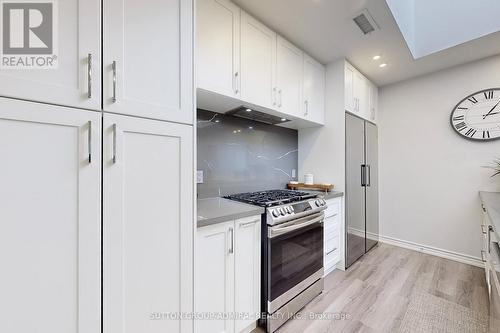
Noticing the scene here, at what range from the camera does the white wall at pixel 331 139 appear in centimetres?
244

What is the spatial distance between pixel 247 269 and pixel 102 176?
1083 mm

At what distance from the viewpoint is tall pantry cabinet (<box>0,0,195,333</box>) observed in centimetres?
67

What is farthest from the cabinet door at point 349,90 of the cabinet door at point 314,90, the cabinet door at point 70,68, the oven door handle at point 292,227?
the cabinet door at point 70,68

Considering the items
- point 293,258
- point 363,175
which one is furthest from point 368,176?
point 293,258

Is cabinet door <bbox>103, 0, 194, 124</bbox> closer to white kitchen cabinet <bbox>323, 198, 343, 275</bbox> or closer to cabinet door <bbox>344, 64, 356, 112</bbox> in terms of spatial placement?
white kitchen cabinet <bbox>323, 198, 343, 275</bbox>

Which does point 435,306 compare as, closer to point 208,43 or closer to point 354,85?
point 354,85

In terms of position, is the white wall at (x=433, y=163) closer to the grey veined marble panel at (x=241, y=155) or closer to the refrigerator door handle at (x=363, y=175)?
the refrigerator door handle at (x=363, y=175)

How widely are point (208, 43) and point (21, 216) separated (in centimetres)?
139

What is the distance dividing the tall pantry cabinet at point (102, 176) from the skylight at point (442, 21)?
7.00 feet

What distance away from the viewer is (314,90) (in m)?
2.43

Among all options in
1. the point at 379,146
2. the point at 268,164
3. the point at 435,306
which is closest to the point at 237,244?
the point at 268,164

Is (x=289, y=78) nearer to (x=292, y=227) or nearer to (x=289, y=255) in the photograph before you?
(x=292, y=227)

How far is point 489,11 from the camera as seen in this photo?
201 cm

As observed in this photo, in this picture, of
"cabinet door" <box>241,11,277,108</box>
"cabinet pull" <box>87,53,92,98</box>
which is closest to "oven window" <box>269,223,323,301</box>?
"cabinet door" <box>241,11,277,108</box>
